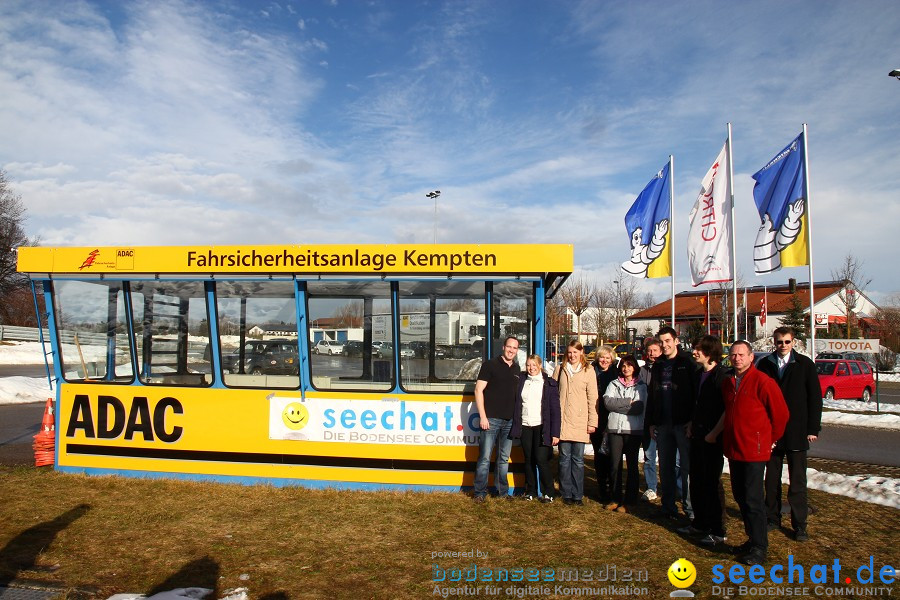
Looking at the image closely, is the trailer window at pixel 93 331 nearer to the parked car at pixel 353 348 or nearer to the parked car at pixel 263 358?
the parked car at pixel 263 358

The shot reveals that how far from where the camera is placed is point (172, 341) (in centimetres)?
704

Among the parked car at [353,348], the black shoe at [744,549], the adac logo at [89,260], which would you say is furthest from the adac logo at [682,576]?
the adac logo at [89,260]

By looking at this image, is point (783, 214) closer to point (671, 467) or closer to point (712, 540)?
point (671, 467)

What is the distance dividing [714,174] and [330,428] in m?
8.87

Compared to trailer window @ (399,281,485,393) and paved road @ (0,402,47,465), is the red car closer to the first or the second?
trailer window @ (399,281,485,393)

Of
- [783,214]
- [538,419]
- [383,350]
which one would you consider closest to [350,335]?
[383,350]

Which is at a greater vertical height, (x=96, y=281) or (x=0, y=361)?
(x=96, y=281)

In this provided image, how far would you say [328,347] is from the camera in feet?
22.2

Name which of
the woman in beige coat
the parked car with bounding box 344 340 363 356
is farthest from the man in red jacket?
the parked car with bounding box 344 340 363 356

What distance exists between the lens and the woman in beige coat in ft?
19.7

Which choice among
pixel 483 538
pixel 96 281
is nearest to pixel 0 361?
pixel 96 281

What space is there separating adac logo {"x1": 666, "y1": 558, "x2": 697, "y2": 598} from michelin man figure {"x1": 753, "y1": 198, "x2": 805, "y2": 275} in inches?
271

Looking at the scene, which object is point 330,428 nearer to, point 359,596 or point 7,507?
point 359,596

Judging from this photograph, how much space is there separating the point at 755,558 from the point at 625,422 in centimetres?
172
